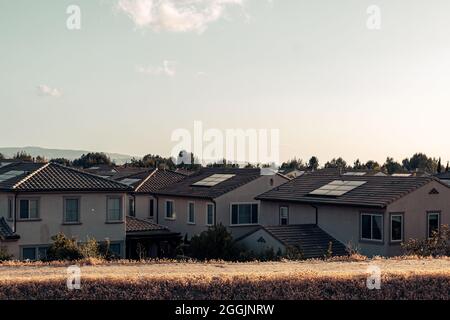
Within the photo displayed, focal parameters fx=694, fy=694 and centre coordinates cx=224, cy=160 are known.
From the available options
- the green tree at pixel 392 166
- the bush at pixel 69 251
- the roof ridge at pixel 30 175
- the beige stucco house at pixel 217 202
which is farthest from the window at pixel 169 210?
the green tree at pixel 392 166

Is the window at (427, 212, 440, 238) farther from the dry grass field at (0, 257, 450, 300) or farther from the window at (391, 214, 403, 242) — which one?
the dry grass field at (0, 257, 450, 300)

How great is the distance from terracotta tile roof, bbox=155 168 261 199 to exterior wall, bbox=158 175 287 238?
0.32 metres

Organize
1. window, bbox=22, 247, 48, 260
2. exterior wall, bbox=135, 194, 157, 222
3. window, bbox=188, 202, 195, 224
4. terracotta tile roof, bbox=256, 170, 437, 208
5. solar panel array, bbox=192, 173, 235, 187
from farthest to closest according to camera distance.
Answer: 1. exterior wall, bbox=135, 194, 157, 222
2. solar panel array, bbox=192, 173, 235, 187
3. window, bbox=188, 202, 195, 224
4. window, bbox=22, 247, 48, 260
5. terracotta tile roof, bbox=256, 170, 437, 208

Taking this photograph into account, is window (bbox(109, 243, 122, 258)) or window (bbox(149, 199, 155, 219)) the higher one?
window (bbox(149, 199, 155, 219))

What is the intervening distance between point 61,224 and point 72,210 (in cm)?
100

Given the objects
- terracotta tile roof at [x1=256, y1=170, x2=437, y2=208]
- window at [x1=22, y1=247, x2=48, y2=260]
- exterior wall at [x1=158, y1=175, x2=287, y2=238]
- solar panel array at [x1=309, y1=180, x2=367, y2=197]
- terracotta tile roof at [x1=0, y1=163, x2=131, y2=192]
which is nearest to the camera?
terracotta tile roof at [x1=256, y1=170, x2=437, y2=208]

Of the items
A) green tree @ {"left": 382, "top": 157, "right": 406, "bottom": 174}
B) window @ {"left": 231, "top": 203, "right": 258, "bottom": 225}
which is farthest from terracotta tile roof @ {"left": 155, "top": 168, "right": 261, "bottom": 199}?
green tree @ {"left": 382, "top": 157, "right": 406, "bottom": 174}

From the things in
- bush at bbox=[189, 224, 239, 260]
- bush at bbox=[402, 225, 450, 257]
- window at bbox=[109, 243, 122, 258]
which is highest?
bush at bbox=[402, 225, 450, 257]

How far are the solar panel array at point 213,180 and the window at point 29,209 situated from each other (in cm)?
1298

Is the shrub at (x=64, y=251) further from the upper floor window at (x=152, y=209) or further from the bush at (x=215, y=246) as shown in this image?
the upper floor window at (x=152, y=209)

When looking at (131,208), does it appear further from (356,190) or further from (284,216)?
(356,190)

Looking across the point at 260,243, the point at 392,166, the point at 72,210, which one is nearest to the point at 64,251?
the point at 72,210

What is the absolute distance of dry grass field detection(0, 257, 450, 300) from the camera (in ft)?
53.0

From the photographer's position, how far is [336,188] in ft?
122
